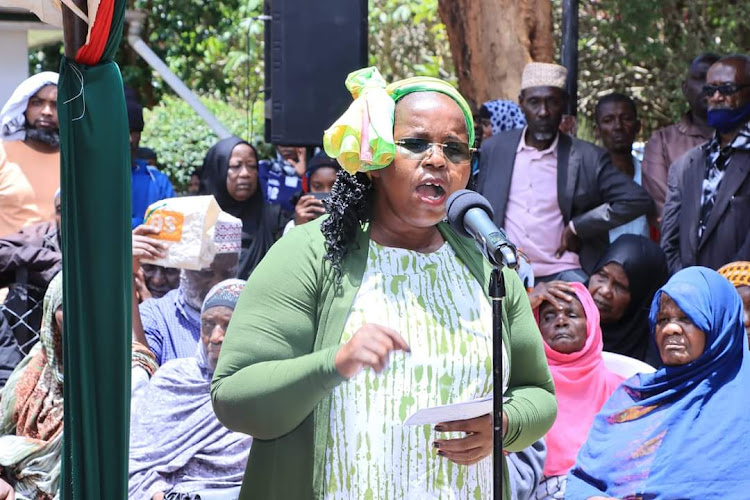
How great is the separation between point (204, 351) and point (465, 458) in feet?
8.08

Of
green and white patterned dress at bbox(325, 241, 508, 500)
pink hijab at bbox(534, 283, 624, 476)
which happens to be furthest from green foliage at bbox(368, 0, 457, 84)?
green and white patterned dress at bbox(325, 241, 508, 500)

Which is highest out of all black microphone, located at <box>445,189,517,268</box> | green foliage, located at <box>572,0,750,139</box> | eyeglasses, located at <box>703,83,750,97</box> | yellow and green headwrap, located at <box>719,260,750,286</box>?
green foliage, located at <box>572,0,750,139</box>

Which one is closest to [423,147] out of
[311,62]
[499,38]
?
[311,62]

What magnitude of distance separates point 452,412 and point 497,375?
13 cm

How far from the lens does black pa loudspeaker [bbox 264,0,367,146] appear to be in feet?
24.0

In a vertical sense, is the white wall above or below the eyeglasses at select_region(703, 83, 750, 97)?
above

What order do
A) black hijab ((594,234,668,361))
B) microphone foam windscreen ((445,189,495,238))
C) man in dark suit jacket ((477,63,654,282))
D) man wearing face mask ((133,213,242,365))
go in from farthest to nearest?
man in dark suit jacket ((477,63,654,282)) → black hijab ((594,234,668,361)) → man wearing face mask ((133,213,242,365)) → microphone foam windscreen ((445,189,495,238))

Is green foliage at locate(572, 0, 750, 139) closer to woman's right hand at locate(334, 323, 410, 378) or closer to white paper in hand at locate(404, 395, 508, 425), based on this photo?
white paper in hand at locate(404, 395, 508, 425)

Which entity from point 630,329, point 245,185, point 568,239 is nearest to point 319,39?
point 245,185

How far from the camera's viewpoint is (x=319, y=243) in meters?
2.83

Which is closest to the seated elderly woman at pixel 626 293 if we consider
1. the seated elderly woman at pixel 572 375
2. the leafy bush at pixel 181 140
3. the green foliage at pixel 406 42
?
the seated elderly woman at pixel 572 375

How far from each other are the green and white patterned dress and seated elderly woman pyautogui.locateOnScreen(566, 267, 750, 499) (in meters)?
1.79

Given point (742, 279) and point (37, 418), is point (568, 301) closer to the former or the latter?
point (742, 279)

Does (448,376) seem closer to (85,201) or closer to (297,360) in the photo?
(297,360)
